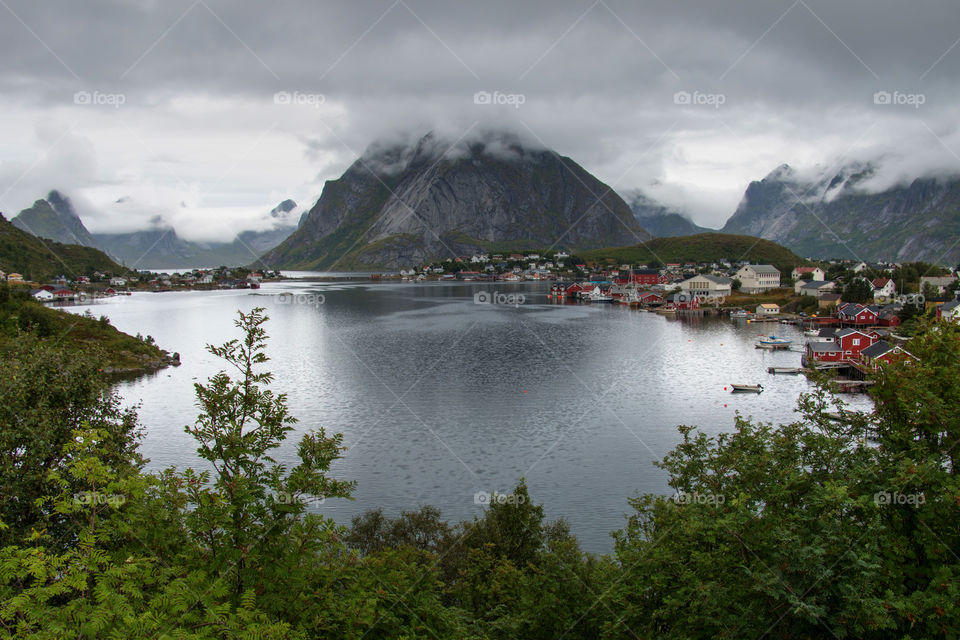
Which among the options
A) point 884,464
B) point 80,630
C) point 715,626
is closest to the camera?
point 80,630

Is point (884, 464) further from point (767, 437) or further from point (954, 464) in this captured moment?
point (767, 437)

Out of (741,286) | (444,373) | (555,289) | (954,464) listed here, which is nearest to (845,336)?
(444,373)

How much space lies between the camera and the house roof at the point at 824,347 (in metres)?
48.9

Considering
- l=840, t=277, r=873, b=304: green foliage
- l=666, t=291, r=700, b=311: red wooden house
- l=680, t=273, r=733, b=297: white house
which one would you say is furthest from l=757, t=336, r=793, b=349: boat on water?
l=680, t=273, r=733, b=297: white house

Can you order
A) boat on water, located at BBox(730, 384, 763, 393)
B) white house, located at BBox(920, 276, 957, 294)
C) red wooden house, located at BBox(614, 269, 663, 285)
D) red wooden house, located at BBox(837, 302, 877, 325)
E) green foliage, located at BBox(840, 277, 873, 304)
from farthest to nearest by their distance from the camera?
red wooden house, located at BBox(614, 269, 663, 285) → green foliage, located at BBox(840, 277, 873, 304) → white house, located at BBox(920, 276, 957, 294) → red wooden house, located at BBox(837, 302, 877, 325) → boat on water, located at BBox(730, 384, 763, 393)

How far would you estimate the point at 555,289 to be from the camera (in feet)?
468

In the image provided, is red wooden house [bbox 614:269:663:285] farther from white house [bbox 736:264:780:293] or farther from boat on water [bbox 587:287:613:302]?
white house [bbox 736:264:780:293]

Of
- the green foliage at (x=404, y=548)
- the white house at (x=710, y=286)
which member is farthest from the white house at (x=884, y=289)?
the green foliage at (x=404, y=548)

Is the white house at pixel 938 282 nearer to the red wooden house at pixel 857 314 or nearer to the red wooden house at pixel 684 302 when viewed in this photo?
the red wooden house at pixel 857 314

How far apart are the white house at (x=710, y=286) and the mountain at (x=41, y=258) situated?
136312 mm

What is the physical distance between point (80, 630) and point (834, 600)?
9.10 m

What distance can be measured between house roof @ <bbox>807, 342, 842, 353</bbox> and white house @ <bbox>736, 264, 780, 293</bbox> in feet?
218

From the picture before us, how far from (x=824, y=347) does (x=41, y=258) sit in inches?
6335

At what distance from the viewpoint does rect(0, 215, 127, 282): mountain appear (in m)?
121
